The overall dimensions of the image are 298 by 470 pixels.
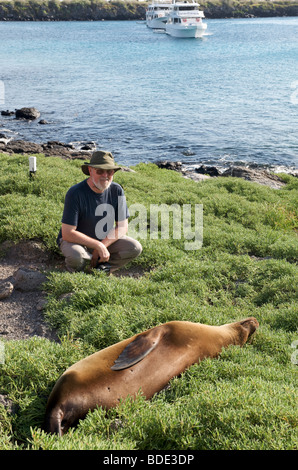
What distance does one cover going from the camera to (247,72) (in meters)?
49.2

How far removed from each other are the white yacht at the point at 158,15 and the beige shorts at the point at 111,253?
3814 inches

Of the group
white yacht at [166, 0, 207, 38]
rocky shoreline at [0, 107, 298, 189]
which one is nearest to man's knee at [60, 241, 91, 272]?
rocky shoreline at [0, 107, 298, 189]

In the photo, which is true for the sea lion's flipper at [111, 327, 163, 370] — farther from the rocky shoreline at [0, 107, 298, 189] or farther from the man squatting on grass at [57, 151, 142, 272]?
the rocky shoreline at [0, 107, 298, 189]

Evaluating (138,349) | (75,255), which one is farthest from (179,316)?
(75,255)

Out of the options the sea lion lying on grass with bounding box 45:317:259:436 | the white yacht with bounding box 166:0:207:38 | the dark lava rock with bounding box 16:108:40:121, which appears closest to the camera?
the sea lion lying on grass with bounding box 45:317:259:436

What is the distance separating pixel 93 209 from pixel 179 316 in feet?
6.77

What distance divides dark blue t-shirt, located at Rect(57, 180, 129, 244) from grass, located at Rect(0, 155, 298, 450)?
27.5 inches

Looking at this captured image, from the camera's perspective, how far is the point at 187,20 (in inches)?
3172

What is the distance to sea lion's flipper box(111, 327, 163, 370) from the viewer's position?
13.2 feet
